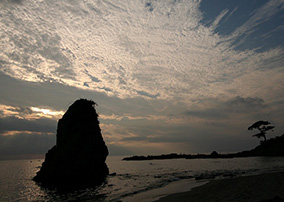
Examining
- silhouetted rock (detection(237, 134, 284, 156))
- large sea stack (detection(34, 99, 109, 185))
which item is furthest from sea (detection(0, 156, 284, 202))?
silhouetted rock (detection(237, 134, 284, 156))

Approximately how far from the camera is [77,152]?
4100 cm

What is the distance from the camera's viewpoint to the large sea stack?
39250mm

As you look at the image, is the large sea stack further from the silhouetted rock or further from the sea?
the silhouetted rock

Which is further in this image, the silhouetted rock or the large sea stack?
the silhouetted rock

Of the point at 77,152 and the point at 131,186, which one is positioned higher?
the point at 77,152

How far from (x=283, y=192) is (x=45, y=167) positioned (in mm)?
42615

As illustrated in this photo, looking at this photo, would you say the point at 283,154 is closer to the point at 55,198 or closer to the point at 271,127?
the point at 271,127

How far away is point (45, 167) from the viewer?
4147 cm

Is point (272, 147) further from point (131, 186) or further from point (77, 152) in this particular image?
point (77, 152)

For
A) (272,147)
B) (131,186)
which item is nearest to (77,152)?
(131,186)

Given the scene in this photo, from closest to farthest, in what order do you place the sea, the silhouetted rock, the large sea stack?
the sea < the large sea stack < the silhouetted rock

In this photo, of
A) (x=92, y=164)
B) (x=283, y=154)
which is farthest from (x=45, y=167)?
(x=283, y=154)

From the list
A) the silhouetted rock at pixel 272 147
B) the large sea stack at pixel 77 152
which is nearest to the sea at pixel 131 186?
the large sea stack at pixel 77 152

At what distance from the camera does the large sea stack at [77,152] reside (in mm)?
39250
